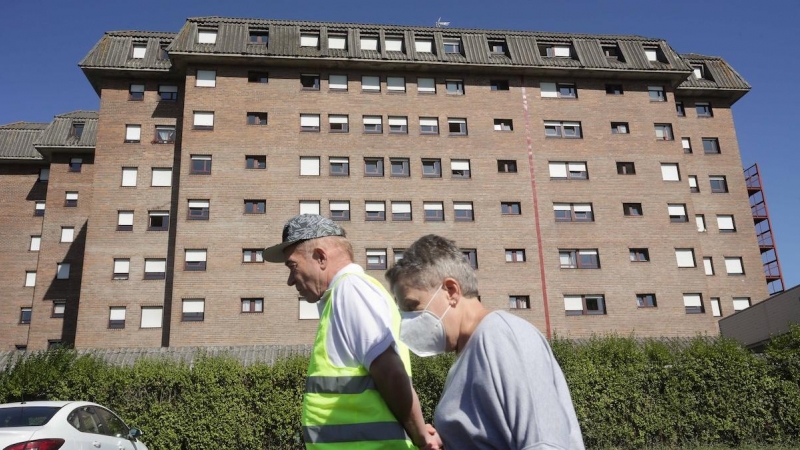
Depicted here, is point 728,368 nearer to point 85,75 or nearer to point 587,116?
point 587,116

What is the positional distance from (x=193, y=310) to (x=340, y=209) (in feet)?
30.9

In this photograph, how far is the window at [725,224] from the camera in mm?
43562

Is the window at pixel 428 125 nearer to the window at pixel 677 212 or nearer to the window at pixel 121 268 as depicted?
the window at pixel 677 212

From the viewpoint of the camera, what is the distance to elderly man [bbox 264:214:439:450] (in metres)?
3.33

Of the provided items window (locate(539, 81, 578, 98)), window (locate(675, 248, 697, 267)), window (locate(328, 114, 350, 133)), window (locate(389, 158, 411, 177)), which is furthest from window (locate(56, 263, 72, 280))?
window (locate(675, 248, 697, 267))

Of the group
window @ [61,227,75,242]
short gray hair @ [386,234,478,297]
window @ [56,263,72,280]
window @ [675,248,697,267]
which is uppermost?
window @ [61,227,75,242]

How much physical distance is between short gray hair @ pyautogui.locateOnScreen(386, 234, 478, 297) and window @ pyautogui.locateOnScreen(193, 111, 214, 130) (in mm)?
35438

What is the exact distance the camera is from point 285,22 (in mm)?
39688

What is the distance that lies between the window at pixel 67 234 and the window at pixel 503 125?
28.2 m

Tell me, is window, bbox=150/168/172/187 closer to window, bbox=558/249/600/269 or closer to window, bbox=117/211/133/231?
window, bbox=117/211/133/231

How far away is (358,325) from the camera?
3.45m

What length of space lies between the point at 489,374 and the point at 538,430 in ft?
0.94

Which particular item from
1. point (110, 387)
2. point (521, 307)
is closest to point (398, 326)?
point (110, 387)

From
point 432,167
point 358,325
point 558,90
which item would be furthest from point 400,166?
point 358,325
